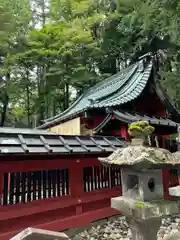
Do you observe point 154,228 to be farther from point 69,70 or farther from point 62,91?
point 62,91

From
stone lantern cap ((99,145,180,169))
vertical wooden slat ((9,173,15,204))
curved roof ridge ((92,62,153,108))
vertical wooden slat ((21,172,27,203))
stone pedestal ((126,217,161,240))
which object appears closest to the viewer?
stone lantern cap ((99,145,180,169))

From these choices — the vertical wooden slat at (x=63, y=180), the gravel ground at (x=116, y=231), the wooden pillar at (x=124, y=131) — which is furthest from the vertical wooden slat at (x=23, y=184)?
the wooden pillar at (x=124, y=131)

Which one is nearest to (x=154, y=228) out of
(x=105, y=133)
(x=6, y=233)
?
(x=6, y=233)

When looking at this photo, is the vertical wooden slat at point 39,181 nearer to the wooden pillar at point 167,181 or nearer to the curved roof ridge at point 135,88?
the curved roof ridge at point 135,88

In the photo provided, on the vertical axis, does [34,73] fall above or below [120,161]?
above

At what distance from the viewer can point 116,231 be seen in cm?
532

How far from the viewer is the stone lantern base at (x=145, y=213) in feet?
11.8

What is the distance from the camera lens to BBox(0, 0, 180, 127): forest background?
16328 millimetres

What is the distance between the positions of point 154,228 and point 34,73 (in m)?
18.6

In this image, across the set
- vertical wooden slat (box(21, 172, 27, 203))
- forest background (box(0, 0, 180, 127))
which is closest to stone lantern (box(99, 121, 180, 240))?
vertical wooden slat (box(21, 172, 27, 203))

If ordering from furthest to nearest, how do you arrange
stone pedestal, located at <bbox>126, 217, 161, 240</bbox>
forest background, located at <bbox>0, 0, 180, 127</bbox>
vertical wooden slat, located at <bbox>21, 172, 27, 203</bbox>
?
forest background, located at <bbox>0, 0, 180, 127</bbox> → vertical wooden slat, located at <bbox>21, 172, 27, 203</bbox> → stone pedestal, located at <bbox>126, 217, 161, 240</bbox>

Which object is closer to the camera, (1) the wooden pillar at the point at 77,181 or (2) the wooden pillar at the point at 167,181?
(1) the wooden pillar at the point at 77,181

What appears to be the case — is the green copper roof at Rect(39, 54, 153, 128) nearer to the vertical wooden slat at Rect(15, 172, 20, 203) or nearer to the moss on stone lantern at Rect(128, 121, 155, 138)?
the moss on stone lantern at Rect(128, 121, 155, 138)

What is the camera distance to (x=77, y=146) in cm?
545
